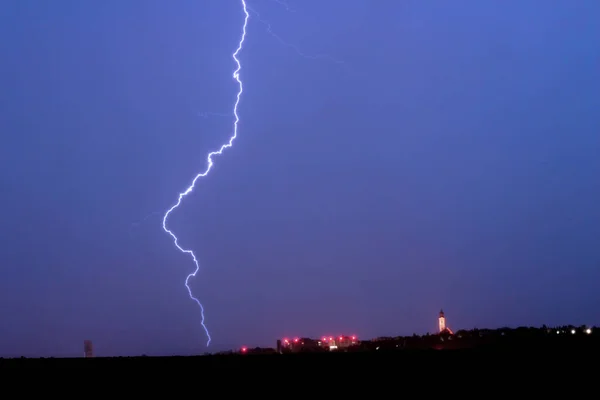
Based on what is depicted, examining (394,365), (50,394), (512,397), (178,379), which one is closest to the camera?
(512,397)

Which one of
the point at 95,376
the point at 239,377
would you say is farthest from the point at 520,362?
the point at 95,376

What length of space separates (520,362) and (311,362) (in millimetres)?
3194

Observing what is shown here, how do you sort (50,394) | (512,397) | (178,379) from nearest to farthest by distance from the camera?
1. (512,397)
2. (50,394)
3. (178,379)

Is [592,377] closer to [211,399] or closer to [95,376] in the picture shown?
[211,399]

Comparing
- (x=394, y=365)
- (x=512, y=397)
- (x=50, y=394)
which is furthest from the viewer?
(x=394, y=365)

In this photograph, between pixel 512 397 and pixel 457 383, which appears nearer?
pixel 512 397

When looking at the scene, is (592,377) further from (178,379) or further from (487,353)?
(178,379)

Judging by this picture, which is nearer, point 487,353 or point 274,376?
point 274,376

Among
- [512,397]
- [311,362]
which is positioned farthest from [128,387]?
[512,397]

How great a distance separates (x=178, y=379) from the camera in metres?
10.0

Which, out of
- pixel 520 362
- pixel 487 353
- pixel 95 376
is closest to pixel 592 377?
pixel 520 362

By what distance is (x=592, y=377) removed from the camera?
9.34 meters

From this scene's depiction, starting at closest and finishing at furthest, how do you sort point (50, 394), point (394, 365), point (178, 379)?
point (50, 394) → point (178, 379) → point (394, 365)

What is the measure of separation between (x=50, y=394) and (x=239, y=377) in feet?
8.47
